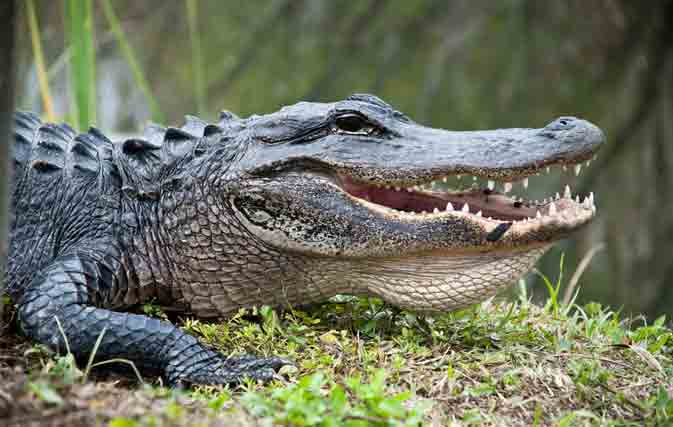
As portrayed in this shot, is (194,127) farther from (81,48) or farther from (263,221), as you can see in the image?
(81,48)

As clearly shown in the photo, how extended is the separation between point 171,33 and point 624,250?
6024 mm

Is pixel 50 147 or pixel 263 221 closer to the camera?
pixel 263 221

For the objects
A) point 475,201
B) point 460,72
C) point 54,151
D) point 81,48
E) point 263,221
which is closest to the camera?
point 263,221

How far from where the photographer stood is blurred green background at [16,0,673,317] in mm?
8016

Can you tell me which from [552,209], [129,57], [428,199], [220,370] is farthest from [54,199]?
[552,209]

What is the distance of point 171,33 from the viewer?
29.5ft

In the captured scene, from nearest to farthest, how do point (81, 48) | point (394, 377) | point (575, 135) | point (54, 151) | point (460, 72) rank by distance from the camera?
1. point (394, 377)
2. point (575, 135)
3. point (54, 151)
4. point (81, 48)
5. point (460, 72)

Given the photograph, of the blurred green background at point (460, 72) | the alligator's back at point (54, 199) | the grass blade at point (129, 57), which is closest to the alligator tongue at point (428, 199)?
the alligator's back at point (54, 199)

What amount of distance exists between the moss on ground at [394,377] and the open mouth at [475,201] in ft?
1.55

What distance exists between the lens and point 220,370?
2488 millimetres

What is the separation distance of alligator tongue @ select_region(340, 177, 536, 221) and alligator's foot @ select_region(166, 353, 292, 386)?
0.76m

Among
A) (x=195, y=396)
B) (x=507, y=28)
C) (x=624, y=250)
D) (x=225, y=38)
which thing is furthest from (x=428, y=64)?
(x=195, y=396)

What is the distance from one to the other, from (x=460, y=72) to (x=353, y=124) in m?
6.08

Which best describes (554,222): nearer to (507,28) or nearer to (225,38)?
(507,28)
